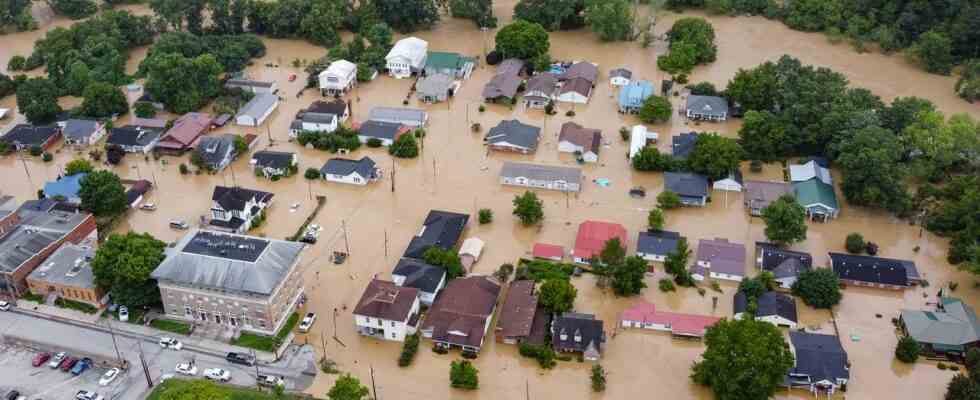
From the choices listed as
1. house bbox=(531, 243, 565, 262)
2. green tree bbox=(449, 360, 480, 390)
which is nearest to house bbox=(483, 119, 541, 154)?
house bbox=(531, 243, 565, 262)

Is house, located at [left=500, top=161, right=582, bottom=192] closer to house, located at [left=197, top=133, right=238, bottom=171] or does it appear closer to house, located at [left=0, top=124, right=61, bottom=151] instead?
house, located at [left=197, top=133, right=238, bottom=171]

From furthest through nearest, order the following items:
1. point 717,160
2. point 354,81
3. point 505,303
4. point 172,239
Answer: point 354,81, point 717,160, point 172,239, point 505,303

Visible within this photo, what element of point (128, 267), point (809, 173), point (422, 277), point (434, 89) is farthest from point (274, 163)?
point (809, 173)

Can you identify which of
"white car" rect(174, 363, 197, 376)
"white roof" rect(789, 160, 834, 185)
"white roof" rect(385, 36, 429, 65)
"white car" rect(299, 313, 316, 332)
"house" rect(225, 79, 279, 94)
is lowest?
"white car" rect(174, 363, 197, 376)

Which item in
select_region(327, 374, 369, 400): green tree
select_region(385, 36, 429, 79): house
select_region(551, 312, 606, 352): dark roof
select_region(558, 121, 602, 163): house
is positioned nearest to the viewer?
select_region(327, 374, 369, 400): green tree

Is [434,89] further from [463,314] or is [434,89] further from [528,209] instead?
[463,314]

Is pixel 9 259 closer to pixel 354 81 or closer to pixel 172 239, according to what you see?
pixel 172 239

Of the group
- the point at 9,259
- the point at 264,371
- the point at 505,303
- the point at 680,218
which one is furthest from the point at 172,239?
the point at 680,218

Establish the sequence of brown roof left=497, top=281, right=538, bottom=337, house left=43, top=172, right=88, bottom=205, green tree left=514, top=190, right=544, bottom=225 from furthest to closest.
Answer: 1. house left=43, top=172, right=88, bottom=205
2. green tree left=514, top=190, right=544, bottom=225
3. brown roof left=497, top=281, right=538, bottom=337
